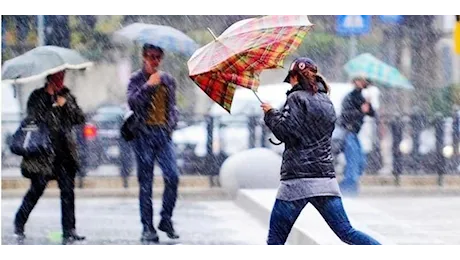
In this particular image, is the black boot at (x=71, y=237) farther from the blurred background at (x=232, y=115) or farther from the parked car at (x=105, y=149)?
the parked car at (x=105, y=149)

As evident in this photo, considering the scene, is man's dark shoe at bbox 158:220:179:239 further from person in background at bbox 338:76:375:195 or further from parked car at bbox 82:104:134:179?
parked car at bbox 82:104:134:179

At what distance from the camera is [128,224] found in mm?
14414

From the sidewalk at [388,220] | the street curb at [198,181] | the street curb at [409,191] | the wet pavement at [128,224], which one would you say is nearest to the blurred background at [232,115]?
the street curb at [198,181]

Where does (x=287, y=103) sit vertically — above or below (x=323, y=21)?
above

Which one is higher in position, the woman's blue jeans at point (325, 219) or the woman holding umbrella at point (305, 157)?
the woman holding umbrella at point (305, 157)

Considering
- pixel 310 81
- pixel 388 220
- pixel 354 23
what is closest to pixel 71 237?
pixel 388 220

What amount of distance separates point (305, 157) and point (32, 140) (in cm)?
342

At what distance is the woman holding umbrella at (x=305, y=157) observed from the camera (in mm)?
9383

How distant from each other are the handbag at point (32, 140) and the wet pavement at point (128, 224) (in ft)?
2.59

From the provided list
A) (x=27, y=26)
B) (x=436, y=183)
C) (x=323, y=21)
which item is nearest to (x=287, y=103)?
(x=436, y=183)

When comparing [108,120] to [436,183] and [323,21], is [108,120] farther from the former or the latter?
[323,21]
